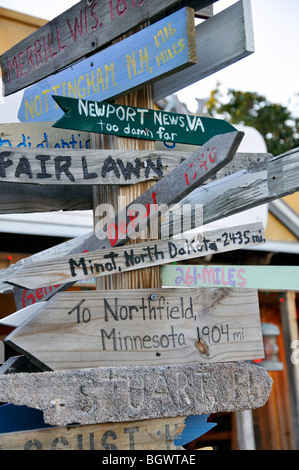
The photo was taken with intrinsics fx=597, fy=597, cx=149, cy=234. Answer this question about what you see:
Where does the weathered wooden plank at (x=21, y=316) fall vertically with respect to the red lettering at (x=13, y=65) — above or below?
below

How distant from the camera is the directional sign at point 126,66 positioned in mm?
2068

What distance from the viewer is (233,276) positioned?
90.7 inches

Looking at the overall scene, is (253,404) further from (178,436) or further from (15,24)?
(15,24)

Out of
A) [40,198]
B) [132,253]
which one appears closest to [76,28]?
[40,198]

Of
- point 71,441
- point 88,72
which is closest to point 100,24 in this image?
point 88,72

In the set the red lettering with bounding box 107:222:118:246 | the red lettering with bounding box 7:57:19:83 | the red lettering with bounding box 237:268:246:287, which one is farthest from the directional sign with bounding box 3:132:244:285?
the red lettering with bounding box 7:57:19:83

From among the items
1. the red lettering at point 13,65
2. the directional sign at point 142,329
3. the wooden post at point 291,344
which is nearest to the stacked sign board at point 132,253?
the directional sign at point 142,329

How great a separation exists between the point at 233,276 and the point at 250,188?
0.40m

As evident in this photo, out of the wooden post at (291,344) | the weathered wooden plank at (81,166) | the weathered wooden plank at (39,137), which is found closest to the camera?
the weathered wooden plank at (81,166)

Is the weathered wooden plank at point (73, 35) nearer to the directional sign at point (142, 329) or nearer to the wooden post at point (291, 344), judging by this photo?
the directional sign at point (142, 329)

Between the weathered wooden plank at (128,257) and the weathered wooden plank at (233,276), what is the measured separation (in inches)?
2.7

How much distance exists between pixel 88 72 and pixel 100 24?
0.62 feet

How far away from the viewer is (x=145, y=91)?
2404 mm

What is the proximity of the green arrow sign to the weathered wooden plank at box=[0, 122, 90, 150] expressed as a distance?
0.21 metres
